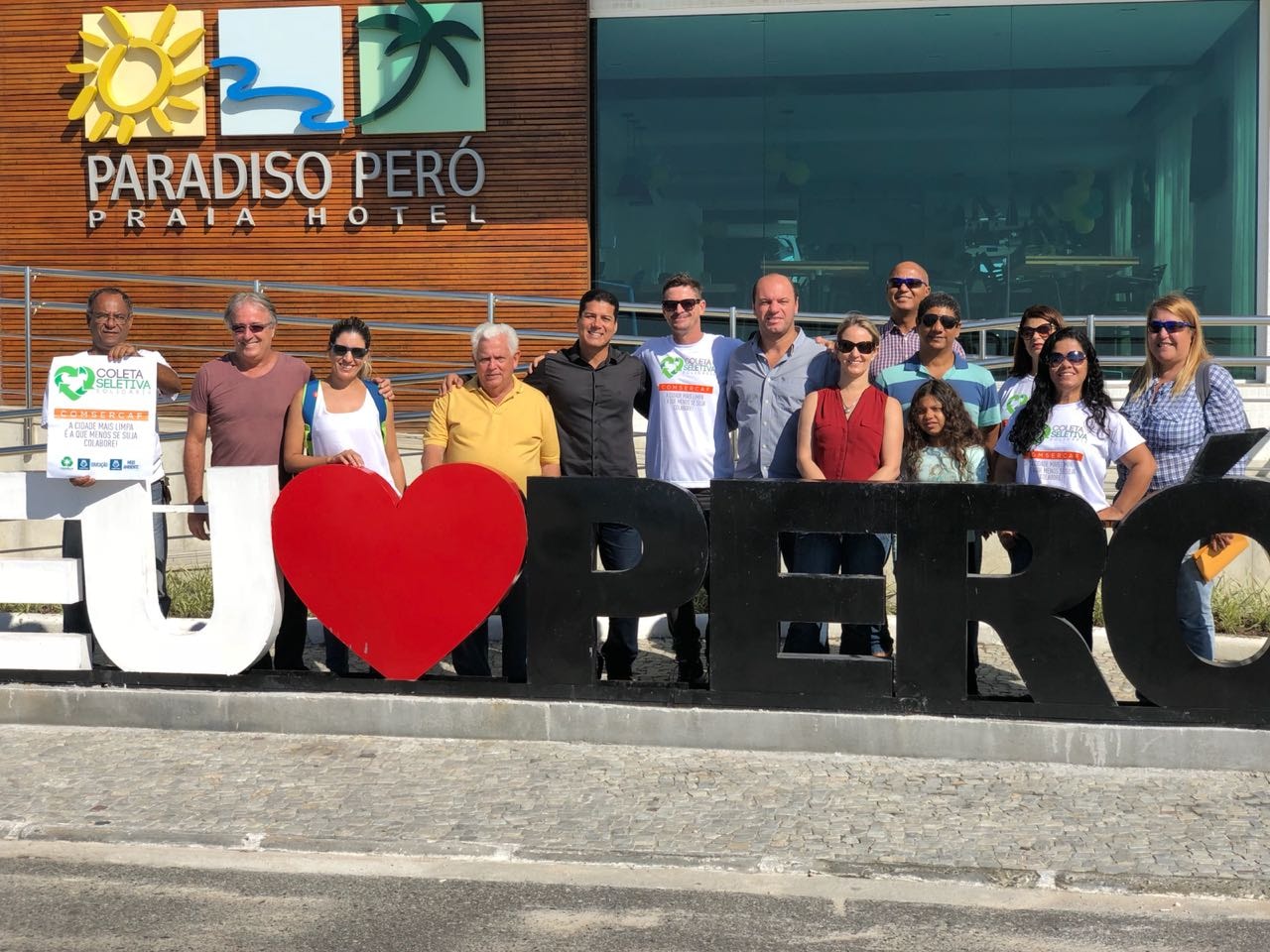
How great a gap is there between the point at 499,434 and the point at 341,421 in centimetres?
→ 73

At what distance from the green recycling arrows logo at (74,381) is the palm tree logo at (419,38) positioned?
8.29m

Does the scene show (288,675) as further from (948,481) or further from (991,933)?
(991,933)

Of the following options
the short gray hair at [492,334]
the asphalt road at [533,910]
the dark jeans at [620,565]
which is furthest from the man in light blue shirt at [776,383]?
the asphalt road at [533,910]

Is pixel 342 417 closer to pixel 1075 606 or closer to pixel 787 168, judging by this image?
pixel 1075 606

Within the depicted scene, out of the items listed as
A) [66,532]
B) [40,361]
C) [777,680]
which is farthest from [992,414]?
[40,361]

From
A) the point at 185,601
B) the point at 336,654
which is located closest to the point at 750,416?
the point at 336,654

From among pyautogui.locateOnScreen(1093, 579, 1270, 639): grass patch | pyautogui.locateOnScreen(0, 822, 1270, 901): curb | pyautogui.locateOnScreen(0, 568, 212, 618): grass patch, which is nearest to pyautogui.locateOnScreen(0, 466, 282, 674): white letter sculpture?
pyautogui.locateOnScreen(0, 822, 1270, 901): curb

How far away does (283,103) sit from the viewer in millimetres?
14695

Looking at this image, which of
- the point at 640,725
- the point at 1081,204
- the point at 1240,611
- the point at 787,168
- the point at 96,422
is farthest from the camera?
the point at 787,168

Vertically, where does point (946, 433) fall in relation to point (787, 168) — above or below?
below

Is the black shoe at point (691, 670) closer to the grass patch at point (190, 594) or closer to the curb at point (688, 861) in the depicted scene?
the curb at point (688, 861)

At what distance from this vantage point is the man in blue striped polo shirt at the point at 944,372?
6766 millimetres

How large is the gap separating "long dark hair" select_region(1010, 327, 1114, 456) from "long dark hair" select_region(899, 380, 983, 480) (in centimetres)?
21

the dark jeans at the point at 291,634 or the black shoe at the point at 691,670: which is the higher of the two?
the dark jeans at the point at 291,634
